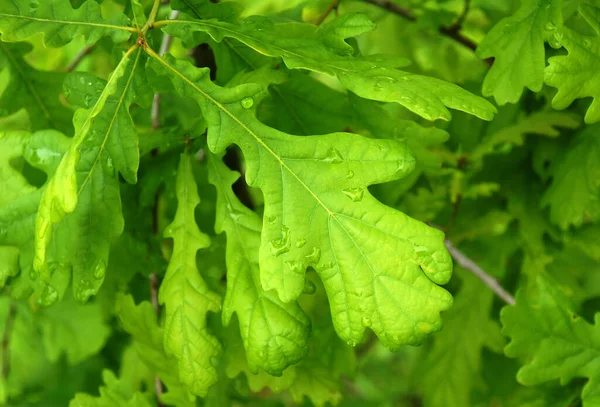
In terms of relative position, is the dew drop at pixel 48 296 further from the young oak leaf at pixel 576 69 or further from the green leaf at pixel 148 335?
the young oak leaf at pixel 576 69

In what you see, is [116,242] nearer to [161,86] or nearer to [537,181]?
[161,86]

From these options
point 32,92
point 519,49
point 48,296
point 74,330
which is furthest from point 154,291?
point 519,49

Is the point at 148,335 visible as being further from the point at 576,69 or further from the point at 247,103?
the point at 576,69

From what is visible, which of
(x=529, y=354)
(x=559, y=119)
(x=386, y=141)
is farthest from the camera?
(x=559, y=119)

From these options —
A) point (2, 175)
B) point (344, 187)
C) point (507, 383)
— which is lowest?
point (507, 383)

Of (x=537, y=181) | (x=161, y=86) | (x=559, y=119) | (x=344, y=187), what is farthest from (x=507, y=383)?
(x=161, y=86)

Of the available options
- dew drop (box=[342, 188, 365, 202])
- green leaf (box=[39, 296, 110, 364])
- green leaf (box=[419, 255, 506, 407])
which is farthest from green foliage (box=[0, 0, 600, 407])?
green leaf (box=[39, 296, 110, 364])
